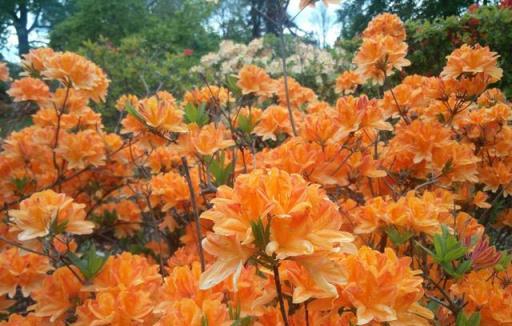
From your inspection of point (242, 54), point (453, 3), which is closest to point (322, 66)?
point (242, 54)

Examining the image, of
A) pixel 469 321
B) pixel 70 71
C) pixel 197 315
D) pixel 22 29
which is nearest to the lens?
pixel 197 315

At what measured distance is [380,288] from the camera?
2.80 ft

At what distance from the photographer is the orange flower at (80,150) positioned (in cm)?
227

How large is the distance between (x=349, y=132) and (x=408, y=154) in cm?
37

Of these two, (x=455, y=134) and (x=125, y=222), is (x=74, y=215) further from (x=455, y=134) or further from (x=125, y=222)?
(x=455, y=134)

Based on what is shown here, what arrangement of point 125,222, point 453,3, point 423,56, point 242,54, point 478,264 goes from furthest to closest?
point 453,3, point 242,54, point 423,56, point 125,222, point 478,264

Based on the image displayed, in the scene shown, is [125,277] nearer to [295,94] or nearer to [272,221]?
[272,221]

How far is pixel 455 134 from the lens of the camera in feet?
6.76

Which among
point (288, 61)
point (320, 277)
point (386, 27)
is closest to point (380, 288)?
point (320, 277)

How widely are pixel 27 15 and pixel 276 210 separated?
88.4ft

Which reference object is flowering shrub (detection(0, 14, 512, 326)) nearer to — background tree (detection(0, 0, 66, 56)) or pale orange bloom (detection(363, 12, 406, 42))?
pale orange bloom (detection(363, 12, 406, 42))

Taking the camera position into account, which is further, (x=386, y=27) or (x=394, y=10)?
(x=394, y=10)

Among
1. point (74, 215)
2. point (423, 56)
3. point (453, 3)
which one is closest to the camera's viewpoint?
point (74, 215)

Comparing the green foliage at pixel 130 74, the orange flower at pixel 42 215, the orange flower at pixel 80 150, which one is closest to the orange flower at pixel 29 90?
the orange flower at pixel 80 150
